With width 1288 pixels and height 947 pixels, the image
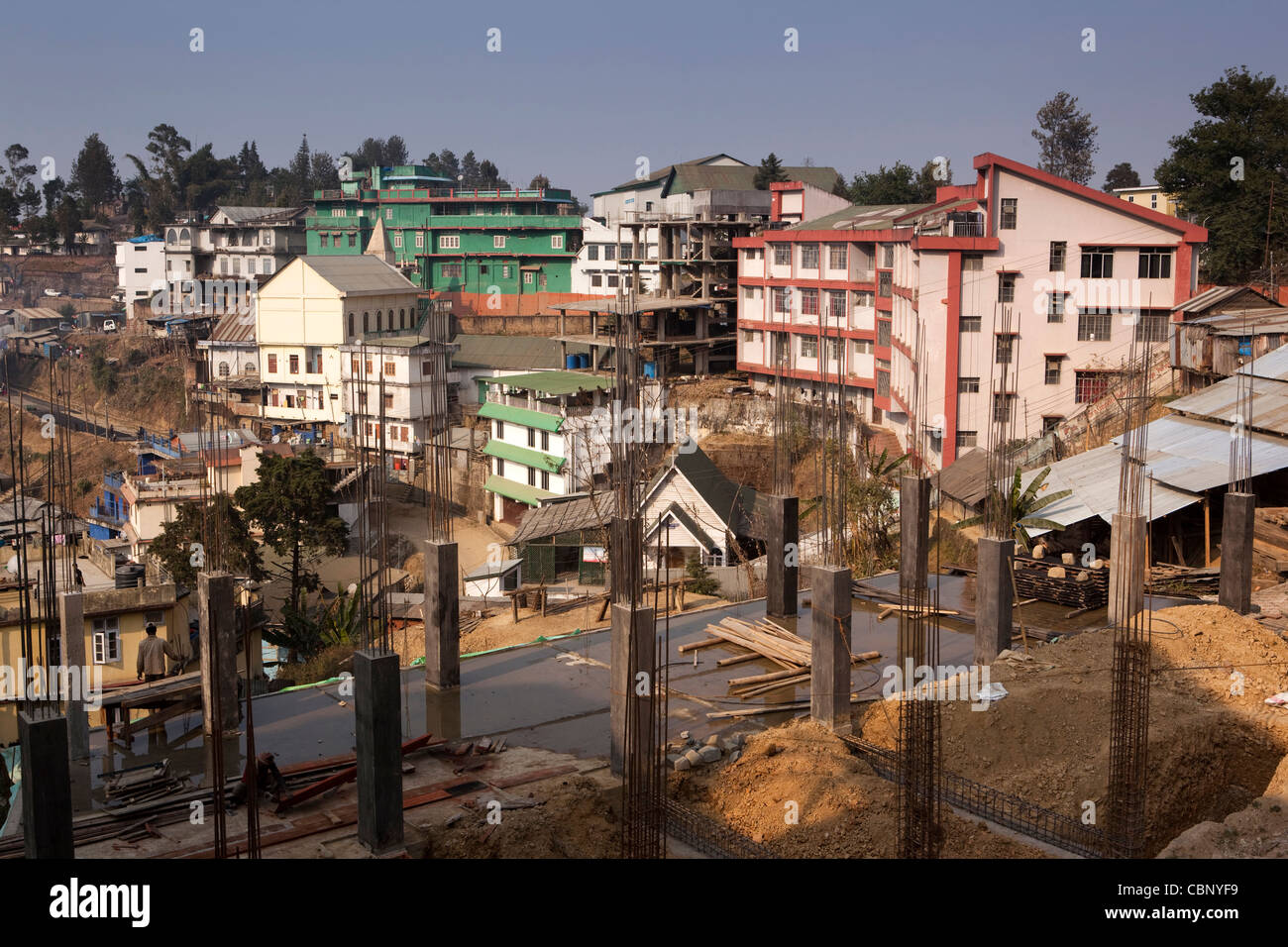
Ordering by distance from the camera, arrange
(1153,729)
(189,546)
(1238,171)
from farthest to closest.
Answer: (1238,171), (189,546), (1153,729)

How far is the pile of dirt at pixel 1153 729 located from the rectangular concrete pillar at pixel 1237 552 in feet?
3.37

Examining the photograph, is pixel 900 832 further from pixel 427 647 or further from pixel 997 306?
pixel 997 306

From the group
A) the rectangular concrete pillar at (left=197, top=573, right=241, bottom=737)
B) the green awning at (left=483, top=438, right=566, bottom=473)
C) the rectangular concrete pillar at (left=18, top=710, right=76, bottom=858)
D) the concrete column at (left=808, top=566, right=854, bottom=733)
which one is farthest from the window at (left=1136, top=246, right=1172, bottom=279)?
the rectangular concrete pillar at (left=18, top=710, right=76, bottom=858)

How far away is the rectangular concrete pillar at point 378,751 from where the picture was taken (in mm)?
6617

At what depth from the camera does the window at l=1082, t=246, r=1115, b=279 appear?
21062mm

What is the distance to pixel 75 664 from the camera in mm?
8523

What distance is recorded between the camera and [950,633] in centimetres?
1140

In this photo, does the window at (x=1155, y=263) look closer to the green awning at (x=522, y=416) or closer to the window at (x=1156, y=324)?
the window at (x=1156, y=324)

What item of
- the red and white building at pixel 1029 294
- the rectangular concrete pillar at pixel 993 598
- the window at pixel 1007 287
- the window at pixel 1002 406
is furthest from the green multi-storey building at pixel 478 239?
the rectangular concrete pillar at pixel 993 598

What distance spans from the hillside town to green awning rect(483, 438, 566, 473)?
85 millimetres

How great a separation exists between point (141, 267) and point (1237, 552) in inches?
1813

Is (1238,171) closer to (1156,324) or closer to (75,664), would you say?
(1156,324)

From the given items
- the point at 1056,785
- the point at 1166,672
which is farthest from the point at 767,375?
the point at 1056,785

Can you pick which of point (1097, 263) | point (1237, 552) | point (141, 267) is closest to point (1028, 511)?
point (1237, 552)
